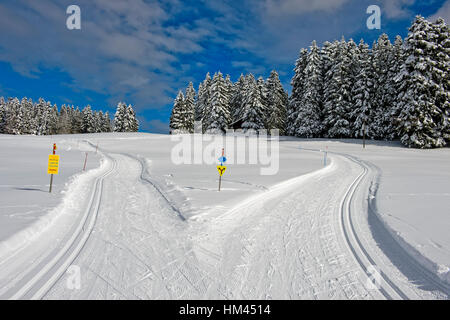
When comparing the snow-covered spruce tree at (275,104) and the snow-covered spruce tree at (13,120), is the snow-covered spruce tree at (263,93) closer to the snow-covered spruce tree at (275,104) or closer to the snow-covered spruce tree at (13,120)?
the snow-covered spruce tree at (275,104)

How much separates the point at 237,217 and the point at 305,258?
274cm

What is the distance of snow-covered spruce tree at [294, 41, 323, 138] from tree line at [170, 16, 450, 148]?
6.3 inches

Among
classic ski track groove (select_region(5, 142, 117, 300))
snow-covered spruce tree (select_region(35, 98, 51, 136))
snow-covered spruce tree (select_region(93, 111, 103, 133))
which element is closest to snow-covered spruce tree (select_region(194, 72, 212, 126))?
snow-covered spruce tree (select_region(93, 111, 103, 133))

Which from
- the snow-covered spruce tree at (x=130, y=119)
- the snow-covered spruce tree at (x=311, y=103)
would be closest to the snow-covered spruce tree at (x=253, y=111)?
the snow-covered spruce tree at (x=311, y=103)

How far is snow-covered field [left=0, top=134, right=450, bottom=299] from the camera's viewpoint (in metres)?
3.93

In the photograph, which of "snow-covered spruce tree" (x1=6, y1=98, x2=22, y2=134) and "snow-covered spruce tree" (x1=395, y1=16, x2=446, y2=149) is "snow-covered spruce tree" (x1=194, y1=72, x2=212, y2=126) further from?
"snow-covered spruce tree" (x1=6, y1=98, x2=22, y2=134)

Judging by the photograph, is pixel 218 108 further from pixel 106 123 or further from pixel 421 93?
pixel 106 123

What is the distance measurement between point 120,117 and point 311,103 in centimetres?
5123

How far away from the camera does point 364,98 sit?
3734 centimetres

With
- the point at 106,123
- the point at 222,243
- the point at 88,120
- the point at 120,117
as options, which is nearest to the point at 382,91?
the point at 222,243

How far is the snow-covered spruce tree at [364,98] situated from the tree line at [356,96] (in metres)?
0.13

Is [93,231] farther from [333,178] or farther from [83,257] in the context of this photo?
[333,178]
